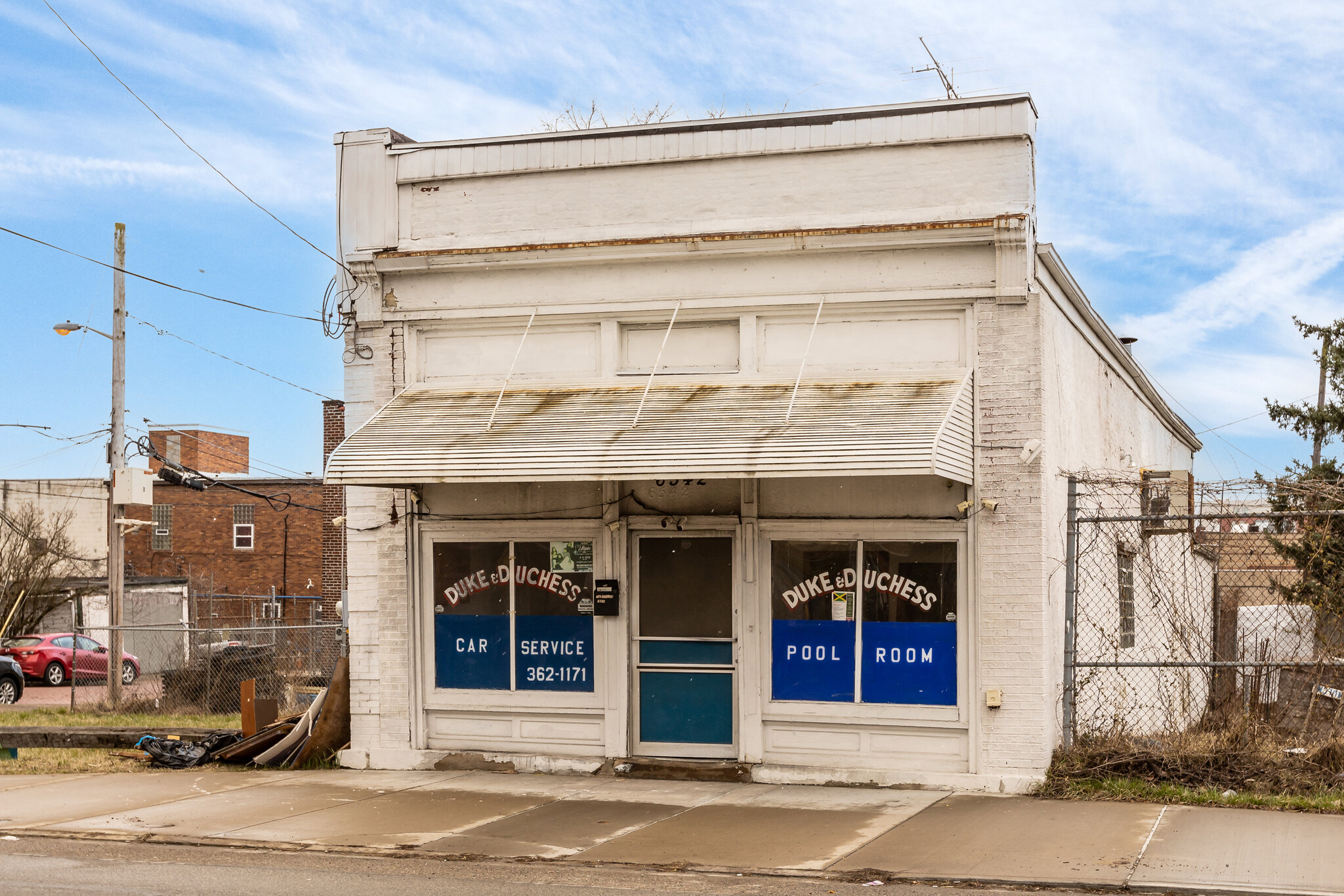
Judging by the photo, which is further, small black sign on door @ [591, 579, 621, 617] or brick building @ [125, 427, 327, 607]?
brick building @ [125, 427, 327, 607]

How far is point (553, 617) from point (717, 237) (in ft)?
12.0

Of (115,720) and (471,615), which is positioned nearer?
(471,615)

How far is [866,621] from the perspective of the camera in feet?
35.4

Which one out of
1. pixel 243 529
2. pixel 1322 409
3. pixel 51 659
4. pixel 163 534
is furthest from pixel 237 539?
pixel 1322 409

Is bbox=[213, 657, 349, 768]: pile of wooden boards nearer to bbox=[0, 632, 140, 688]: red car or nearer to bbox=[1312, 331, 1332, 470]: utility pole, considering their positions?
bbox=[0, 632, 140, 688]: red car

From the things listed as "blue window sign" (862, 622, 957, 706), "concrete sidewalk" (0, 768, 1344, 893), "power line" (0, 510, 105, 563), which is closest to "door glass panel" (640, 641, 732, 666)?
"concrete sidewalk" (0, 768, 1344, 893)

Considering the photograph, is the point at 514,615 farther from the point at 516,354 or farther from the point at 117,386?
the point at 117,386

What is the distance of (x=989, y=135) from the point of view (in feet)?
34.9

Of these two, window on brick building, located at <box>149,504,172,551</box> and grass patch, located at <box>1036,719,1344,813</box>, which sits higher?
window on brick building, located at <box>149,504,172,551</box>

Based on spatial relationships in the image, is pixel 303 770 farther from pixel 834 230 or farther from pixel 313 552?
pixel 313 552

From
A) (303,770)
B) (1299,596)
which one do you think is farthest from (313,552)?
(1299,596)

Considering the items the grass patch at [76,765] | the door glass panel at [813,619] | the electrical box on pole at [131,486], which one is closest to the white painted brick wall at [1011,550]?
the door glass panel at [813,619]

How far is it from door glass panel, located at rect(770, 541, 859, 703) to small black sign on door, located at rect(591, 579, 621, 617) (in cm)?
136

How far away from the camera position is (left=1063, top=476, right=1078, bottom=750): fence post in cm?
1070
